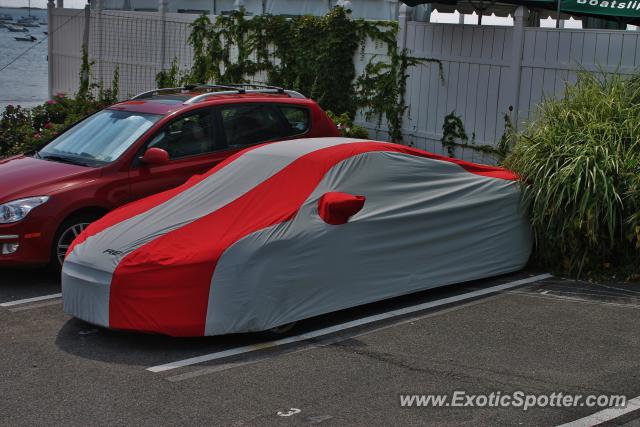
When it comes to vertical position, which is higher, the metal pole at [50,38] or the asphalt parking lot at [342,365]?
the metal pole at [50,38]

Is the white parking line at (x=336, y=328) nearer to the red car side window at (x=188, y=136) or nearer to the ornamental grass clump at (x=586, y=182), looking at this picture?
the ornamental grass clump at (x=586, y=182)

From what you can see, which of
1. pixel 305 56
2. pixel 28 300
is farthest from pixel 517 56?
pixel 28 300

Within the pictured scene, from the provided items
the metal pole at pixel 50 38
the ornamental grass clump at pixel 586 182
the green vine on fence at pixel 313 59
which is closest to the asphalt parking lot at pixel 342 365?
the ornamental grass clump at pixel 586 182

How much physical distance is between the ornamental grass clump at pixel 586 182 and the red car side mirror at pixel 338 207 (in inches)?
95.0

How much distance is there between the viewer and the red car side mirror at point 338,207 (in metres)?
6.89

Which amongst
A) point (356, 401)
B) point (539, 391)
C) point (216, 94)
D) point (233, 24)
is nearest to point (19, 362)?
point (356, 401)

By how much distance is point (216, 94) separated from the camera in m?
9.67

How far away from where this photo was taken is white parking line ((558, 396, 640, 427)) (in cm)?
515

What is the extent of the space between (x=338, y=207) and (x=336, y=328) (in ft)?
3.07

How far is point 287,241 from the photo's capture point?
21.9 ft

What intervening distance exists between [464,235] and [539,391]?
259 centimetres

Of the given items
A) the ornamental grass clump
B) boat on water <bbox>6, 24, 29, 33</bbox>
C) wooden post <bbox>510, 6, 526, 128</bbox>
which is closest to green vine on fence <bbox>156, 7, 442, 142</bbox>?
wooden post <bbox>510, 6, 526, 128</bbox>

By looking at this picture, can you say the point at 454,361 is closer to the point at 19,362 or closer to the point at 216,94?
the point at 19,362

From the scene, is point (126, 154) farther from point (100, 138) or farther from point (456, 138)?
point (456, 138)
